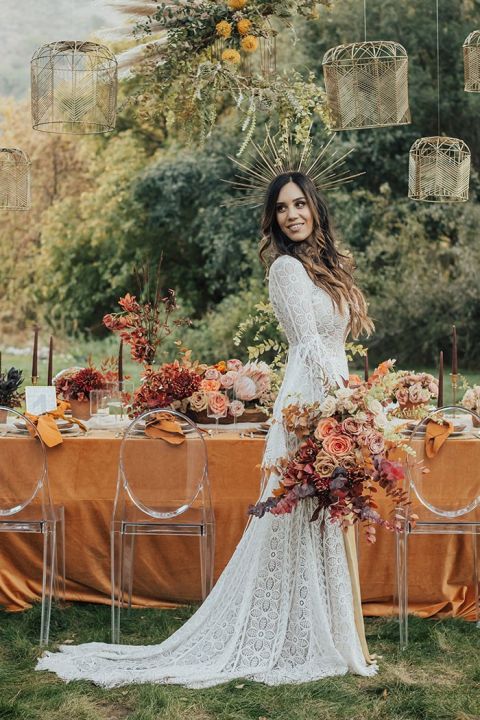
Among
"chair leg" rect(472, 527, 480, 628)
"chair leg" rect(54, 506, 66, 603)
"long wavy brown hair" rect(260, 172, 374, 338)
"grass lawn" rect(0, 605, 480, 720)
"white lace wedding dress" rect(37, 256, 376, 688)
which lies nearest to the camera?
"grass lawn" rect(0, 605, 480, 720)

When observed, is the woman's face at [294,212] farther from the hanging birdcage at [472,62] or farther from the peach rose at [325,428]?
the hanging birdcage at [472,62]

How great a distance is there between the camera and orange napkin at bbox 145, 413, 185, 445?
13.5 ft

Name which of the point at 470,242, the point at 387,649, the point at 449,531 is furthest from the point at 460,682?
the point at 470,242

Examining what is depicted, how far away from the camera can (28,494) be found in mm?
4258

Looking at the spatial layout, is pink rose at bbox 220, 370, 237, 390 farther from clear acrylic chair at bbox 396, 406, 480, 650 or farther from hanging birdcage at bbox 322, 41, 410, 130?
hanging birdcage at bbox 322, 41, 410, 130

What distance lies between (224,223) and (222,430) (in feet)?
26.3

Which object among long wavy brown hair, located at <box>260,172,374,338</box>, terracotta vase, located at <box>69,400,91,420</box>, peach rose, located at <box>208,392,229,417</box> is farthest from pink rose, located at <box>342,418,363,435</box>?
terracotta vase, located at <box>69,400,91,420</box>

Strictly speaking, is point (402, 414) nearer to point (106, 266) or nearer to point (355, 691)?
point (355, 691)

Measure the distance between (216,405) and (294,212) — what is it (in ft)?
3.51

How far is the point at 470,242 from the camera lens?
12.0m

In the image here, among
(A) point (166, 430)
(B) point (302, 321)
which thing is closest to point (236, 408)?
(A) point (166, 430)

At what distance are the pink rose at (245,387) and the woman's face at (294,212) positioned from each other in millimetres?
974

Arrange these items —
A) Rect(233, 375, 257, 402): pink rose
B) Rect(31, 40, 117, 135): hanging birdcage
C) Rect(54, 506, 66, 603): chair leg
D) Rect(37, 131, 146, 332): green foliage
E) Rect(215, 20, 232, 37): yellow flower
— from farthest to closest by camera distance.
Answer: Rect(37, 131, 146, 332): green foliage
Rect(31, 40, 117, 135): hanging birdcage
Rect(215, 20, 232, 37): yellow flower
Rect(233, 375, 257, 402): pink rose
Rect(54, 506, 66, 603): chair leg

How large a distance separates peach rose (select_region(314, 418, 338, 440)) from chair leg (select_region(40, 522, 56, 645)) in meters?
1.31
